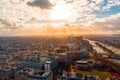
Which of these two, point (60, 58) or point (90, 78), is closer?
point (90, 78)

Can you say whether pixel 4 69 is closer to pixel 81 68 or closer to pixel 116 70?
pixel 81 68

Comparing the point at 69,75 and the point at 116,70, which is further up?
the point at 69,75

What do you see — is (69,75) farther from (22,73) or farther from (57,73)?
(57,73)

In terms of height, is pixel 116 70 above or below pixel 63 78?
below

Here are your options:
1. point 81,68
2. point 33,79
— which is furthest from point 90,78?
point 81,68

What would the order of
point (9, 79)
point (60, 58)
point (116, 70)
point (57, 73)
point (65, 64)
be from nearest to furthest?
point (9, 79), point (57, 73), point (116, 70), point (65, 64), point (60, 58)

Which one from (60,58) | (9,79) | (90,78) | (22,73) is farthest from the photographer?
(60,58)

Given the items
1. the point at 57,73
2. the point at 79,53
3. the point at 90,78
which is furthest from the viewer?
the point at 79,53

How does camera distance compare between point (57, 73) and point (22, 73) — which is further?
point (57, 73)

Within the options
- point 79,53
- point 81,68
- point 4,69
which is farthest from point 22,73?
point 79,53
